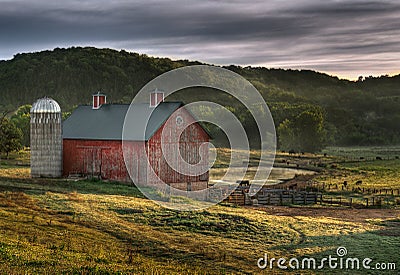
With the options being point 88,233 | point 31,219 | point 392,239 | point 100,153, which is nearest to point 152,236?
point 88,233

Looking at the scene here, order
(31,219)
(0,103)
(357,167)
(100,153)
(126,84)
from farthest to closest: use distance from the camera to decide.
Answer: (126,84) < (0,103) < (357,167) < (100,153) < (31,219)

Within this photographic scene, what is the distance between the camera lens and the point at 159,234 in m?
25.4

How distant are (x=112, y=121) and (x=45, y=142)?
588cm

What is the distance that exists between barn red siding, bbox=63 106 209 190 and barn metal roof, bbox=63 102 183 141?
0.46 m

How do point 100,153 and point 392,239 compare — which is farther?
point 100,153

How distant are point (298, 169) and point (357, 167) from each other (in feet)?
24.7

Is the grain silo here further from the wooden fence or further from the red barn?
the wooden fence

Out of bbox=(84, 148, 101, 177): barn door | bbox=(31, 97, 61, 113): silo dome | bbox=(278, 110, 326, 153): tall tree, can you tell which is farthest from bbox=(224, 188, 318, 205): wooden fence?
bbox=(278, 110, 326, 153): tall tree

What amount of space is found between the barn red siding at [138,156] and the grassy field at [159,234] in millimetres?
5480

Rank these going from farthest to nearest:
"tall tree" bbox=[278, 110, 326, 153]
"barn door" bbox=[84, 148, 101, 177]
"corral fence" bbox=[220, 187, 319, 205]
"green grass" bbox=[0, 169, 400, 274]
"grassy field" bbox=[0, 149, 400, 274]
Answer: "tall tree" bbox=[278, 110, 326, 153] < "barn door" bbox=[84, 148, 101, 177] < "corral fence" bbox=[220, 187, 319, 205] < "grassy field" bbox=[0, 149, 400, 274] < "green grass" bbox=[0, 169, 400, 274]

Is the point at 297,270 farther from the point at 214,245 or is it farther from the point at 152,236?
the point at 152,236

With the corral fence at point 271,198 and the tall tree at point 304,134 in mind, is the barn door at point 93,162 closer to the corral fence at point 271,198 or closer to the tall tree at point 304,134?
the corral fence at point 271,198

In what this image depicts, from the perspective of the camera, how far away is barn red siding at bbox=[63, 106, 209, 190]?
42469mm

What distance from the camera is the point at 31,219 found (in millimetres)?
25953
